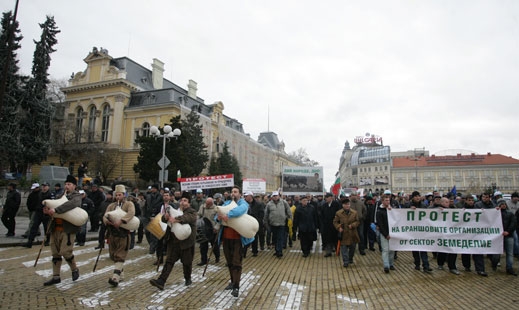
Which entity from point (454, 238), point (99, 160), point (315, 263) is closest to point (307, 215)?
point (315, 263)

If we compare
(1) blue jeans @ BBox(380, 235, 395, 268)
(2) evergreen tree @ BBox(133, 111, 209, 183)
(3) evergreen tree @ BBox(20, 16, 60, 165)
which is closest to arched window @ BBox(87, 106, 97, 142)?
(3) evergreen tree @ BBox(20, 16, 60, 165)

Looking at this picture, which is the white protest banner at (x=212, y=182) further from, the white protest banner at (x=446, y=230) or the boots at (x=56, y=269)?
the boots at (x=56, y=269)

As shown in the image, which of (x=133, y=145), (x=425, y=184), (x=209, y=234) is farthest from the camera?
(x=425, y=184)

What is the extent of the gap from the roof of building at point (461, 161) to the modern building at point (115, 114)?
244 ft

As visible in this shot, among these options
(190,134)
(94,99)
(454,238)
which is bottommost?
(454,238)

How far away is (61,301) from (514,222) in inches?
389

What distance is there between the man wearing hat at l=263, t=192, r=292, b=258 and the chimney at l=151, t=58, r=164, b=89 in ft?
153

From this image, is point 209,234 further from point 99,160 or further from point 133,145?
point 133,145

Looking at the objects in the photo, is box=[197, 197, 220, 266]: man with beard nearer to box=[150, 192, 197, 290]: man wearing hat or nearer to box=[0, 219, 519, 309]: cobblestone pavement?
box=[0, 219, 519, 309]: cobblestone pavement

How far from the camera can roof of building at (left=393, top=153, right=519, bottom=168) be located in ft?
323

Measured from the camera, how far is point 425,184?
10400 cm

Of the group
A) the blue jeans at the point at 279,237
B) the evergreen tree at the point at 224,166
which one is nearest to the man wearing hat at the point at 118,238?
the blue jeans at the point at 279,237

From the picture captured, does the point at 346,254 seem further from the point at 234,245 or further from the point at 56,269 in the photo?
the point at 56,269

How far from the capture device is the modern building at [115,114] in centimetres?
4259
